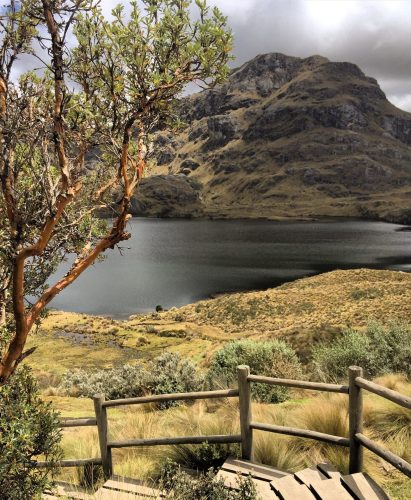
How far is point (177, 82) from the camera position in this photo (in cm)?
649

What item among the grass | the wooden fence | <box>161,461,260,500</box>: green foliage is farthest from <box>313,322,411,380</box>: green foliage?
<box>161,461,260,500</box>: green foliage

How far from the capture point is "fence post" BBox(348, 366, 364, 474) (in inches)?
229

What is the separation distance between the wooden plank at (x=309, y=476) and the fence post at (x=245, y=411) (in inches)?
38.9

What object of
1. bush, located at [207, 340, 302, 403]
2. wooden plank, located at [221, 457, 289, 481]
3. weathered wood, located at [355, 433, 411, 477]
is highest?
weathered wood, located at [355, 433, 411, 477]

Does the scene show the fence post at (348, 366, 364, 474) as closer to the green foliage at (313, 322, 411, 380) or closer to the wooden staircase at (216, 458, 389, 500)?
the wooden staircase at (216, 458, 389, 500)

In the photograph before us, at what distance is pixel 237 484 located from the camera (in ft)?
18.0

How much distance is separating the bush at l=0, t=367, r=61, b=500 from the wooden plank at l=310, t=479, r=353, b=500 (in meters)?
3.16

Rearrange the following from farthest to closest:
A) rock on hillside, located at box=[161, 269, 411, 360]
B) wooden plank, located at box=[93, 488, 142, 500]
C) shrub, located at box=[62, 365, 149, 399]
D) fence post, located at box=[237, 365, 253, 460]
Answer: rock on hillside, located at box=[161, 269, 411, 360] < shrub, located at box=[62, 365, 149, 399] < fence post, located at box=[237, 365, 253, 460] < wooden plank, located at box=[93, 488, 142, 500]

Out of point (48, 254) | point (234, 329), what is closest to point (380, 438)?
point (48, 254)

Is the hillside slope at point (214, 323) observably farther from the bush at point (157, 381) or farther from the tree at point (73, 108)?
the tree at point (73, 108)

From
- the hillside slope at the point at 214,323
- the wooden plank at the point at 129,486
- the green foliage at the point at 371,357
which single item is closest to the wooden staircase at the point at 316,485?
the wooden plank at the point at 129,486

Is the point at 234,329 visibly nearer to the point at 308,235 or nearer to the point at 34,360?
the point at 34,360

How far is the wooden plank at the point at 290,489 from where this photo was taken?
5.09m

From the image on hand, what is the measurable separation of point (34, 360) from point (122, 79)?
86.1 ft
